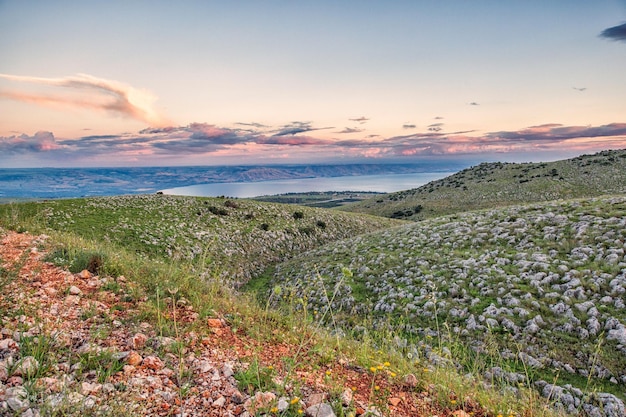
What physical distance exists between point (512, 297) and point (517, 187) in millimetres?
77505

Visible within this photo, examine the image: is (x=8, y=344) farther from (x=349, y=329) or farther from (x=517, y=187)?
(x=517, y=187)

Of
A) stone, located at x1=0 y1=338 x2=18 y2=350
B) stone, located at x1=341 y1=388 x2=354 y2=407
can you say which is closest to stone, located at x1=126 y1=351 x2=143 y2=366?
stone, located at x1=0 y1=338 x2=18 y2=350

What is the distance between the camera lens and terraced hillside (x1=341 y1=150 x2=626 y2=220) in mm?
67500

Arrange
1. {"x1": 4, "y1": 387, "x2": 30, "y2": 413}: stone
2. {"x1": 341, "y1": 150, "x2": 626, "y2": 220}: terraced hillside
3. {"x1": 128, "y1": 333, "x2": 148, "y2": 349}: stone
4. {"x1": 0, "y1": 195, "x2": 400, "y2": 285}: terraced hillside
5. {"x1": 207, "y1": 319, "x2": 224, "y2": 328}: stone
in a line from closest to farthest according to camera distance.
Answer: {"x1": 4, "y1": 387, "x2": 30, "y2": 413}: stone < {"x1": 128, "y1": 333, "x2": 148, "y2": 349}: stone < {"x1": 207, "y1": 319, "x2": 224, "y2": 328}: stone < {"x1": 0, "y1": 195, "x2": 400, "y2": 285}: terraced hillside < {"x1": 341, "y1": 150, "x2": 626, "y2": 220}: terraced hillside

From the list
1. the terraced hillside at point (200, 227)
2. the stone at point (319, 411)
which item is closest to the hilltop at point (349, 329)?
the stone at point (319, 411)

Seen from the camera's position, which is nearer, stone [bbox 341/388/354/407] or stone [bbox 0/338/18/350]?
stone [bbox 341/388/354/407]

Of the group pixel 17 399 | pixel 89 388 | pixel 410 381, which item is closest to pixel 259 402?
pixel 89 388

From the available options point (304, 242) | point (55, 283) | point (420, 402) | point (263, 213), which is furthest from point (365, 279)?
point (263, 213)

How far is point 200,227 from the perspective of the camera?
105 ft

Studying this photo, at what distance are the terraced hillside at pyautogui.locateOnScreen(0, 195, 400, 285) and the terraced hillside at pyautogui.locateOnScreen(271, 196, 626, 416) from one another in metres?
7.29

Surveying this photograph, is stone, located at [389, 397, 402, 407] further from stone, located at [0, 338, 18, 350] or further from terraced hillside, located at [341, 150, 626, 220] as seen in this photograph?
terraced hillside, located at [341, 150, 626, 220]

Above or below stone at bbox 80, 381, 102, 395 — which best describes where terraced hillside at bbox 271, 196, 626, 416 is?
below

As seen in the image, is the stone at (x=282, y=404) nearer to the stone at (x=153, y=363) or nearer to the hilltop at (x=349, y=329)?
the hilltop at (x=349, y=329)

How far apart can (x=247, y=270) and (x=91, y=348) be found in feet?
70.7
